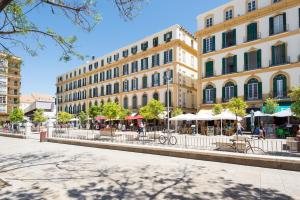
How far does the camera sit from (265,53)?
28.5 metres

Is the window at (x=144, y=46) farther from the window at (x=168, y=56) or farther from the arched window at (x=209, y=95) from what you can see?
the arched window at (x=209, y=95)

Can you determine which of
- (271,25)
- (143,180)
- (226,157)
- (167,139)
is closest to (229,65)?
(271,25)

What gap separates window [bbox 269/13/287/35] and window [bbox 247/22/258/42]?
5.45 ft

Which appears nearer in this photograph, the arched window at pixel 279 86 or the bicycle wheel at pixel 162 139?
the bicycle wheel at pixel 162 139

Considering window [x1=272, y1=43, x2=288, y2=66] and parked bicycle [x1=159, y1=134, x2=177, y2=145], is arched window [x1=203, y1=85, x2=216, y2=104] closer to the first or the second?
window [x1=272, y1=43, x2=288, y2=66]

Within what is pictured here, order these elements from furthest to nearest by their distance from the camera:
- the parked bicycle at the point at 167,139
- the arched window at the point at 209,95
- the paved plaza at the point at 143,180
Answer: the arched window at the point at 209,95 → the parked bicycle at the point at 167,139 → the paved plaza at the point at 143,180

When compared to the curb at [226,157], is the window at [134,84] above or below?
above

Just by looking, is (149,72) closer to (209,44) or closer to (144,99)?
(144,99)

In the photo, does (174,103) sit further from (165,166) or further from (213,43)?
(165,166)

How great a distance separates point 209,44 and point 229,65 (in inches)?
162

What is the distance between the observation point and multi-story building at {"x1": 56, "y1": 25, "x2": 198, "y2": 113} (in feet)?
129

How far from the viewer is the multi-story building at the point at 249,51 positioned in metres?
26.7

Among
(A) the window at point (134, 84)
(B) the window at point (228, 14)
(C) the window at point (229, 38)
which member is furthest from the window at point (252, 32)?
(A) the window at point (134, 84)

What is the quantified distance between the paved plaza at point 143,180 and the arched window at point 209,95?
2277cm
